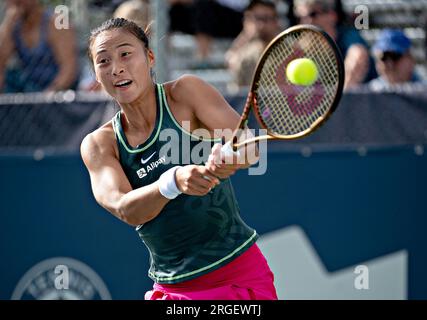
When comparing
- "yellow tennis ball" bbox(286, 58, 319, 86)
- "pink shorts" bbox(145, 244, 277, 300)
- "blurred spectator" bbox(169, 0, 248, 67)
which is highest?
"blurred spectator" bbox(169, 0, 248, 67)

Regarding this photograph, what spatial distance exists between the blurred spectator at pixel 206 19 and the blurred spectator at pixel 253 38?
0.28 metres

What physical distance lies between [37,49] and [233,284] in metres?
3.14

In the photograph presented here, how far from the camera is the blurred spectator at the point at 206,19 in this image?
6750 mm

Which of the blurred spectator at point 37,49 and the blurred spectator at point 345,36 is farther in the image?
the blurred spectator at point 37,49

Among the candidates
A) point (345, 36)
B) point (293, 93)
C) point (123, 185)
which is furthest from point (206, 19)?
point (123, 185)

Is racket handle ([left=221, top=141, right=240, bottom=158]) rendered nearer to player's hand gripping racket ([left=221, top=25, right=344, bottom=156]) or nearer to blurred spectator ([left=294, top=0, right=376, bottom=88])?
player's hand gripping racket ([left=221, top=25, right=344, bottom=156])


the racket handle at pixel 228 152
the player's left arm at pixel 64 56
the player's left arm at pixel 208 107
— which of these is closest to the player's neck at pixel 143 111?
the player's left arm at pixel 208 107

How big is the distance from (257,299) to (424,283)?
205 cm

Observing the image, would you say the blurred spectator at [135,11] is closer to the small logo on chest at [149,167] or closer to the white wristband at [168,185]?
the small logo on chest at [149,167]

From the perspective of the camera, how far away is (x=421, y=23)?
6.51 metres

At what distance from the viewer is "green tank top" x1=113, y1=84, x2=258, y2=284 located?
3639 millimetres

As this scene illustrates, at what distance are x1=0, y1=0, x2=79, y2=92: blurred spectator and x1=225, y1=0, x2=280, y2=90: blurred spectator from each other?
3.75 ft

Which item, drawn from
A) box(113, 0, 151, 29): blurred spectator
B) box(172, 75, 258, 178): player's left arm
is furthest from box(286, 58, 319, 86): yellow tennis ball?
box(113, 0, 151, 29): blurred spectator

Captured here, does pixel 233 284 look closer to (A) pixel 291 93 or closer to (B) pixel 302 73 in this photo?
(B) pixel 302 73
